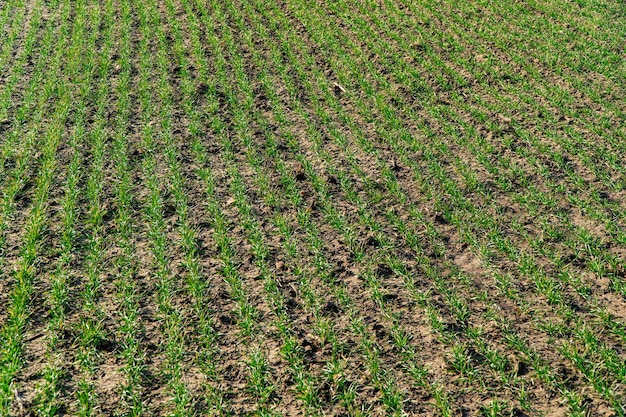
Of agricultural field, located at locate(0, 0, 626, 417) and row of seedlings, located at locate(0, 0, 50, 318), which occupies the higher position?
→ agricultural field, located at locate(0, 0, 626, 417)

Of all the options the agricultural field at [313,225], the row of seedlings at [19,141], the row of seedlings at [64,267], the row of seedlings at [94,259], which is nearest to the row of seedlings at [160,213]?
the agricultural field at [313,225]

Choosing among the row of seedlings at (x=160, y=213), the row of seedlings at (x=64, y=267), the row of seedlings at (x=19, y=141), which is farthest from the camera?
the row of seedlings at (x=19, y=141)

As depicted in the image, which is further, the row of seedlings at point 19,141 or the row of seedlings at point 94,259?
the row of seedlings at point 19,141

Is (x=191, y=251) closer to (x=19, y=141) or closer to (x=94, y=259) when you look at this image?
(x=94, y=259)

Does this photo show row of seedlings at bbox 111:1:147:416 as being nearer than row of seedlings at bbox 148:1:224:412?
Yes

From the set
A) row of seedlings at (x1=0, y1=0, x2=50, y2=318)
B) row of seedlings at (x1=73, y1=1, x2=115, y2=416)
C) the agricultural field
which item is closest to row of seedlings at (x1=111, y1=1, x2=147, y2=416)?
the agricultural field

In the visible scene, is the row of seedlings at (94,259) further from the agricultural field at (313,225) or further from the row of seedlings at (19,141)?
the row of seedlings at (19,141)

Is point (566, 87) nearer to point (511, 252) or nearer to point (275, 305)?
point (511, 252)

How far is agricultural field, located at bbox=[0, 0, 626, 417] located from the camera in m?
4.75

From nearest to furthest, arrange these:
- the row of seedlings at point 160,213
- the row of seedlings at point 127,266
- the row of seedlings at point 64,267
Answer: the row of seedlings at point 64,267 < the row of seedlings at point 127,266 < the row of seedlings at point 160,213

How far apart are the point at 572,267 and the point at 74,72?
8.33 m

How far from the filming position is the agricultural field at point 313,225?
4.75m

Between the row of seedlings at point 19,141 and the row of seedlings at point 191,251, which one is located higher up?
the row of seedlings at point 191,251

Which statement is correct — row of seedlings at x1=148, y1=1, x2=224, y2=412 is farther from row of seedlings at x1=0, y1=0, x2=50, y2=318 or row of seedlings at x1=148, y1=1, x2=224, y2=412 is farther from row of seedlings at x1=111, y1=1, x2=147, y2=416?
row of seedlings at x1=0, y1=0, x2=50, y2=318
